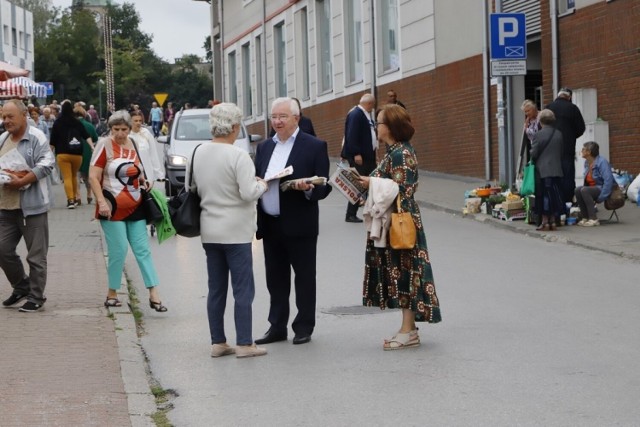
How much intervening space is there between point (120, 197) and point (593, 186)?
335 inches

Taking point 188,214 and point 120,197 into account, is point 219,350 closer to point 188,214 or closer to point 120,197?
point 188,214

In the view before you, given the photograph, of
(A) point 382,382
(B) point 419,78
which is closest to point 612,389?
(A) point 382,382

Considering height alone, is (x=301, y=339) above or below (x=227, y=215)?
below

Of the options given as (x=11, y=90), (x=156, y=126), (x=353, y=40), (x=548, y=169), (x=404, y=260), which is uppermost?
(x=353, y=40)

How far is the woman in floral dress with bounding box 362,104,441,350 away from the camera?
29.3 feet

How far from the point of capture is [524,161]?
68.3ft

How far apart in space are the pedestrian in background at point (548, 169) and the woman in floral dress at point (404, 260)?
819 centimetres

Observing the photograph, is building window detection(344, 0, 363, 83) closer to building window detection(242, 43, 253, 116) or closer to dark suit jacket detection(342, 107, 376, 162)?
building window detection(242, 43, 253, 116)

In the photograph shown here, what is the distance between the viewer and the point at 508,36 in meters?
19.8

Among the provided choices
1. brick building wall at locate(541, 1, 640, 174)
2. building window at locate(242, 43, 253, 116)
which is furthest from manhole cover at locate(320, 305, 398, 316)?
building window at locate(242, 43, 253, 116)

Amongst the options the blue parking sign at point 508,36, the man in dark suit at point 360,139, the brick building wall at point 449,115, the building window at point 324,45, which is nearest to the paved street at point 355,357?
the man in dark suit at point 360,139

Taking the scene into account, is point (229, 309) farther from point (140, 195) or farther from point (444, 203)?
point (444, 203)

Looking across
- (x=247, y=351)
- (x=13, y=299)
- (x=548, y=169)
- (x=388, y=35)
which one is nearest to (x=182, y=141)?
(x=388, y=35)

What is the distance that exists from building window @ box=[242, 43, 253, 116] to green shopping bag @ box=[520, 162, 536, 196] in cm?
3445
